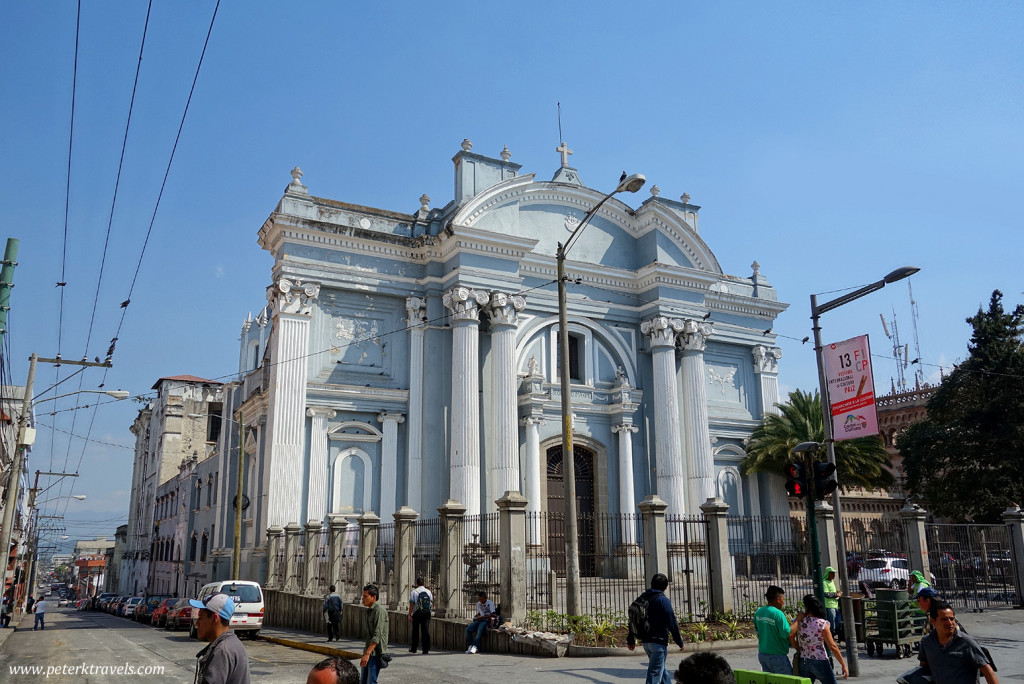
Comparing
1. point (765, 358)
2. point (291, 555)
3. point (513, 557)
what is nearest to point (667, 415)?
point (765, 358)

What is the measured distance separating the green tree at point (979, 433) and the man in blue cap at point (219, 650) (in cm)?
2963

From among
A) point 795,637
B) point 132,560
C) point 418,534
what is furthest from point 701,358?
point 132,560

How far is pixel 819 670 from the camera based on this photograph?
818 cm

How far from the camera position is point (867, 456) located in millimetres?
30172

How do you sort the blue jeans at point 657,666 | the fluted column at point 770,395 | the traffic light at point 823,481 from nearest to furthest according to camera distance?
the blue jeans at point 657,666
the traffic light at point 823,481
the fluted column at point 770,395

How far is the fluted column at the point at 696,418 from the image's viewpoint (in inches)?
1126

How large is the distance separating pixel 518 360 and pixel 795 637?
1982cm

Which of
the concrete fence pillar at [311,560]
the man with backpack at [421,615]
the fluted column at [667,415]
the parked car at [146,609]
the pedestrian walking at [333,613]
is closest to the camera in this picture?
the man with backpack at [421,615]

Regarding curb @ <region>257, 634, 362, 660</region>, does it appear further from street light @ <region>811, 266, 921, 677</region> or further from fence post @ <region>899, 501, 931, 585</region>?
fence post @ <region>899, 501, 931, 585</region>

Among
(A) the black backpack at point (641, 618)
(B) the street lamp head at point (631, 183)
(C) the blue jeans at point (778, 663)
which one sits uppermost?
(B) the street lamp head at point (631, 183)

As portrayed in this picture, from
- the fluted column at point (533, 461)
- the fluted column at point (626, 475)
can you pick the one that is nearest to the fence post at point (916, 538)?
the fluted column at point (626, 475)

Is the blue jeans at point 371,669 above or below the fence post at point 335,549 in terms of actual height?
below

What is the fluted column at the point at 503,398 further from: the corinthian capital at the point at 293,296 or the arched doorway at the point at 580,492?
the corinthian capital at the point at 293,296

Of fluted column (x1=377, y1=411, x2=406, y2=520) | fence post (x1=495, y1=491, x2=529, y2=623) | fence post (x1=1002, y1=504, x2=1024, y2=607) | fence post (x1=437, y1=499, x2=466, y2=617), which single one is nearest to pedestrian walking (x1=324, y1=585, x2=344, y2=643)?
fence post (x1=437, y1=499, x2=466, y2=617)
